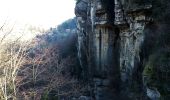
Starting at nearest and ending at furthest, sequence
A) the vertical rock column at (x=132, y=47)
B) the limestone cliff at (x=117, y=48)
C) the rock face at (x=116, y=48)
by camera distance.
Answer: the vertical rock column at (x=132, y=47) < the limestone cliff at (x=117, y=48) < the rock face at (x=116, y=48)

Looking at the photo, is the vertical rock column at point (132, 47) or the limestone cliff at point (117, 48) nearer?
the vertical rock column at point (132, 47)

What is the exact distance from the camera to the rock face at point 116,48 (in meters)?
23.6

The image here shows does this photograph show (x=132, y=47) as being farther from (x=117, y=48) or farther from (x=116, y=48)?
(x=116, y=48)

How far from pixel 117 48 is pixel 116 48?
0.16 metres

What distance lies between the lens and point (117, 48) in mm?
30141

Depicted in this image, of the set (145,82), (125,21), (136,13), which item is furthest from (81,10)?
(145,82)

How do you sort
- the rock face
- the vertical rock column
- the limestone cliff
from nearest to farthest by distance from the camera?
the vertical rock column < the limestone cliff < the rock face

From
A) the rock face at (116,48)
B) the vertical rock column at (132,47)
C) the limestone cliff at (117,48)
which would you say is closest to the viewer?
the vertical rock column at (132,47)

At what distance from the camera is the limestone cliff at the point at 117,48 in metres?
23.4

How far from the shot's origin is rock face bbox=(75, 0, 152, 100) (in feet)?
77.3

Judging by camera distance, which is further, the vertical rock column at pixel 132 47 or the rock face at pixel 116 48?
the rock face at pixel 116 48

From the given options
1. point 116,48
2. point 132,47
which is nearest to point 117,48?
point 116,48

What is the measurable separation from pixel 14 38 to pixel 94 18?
15.4 m

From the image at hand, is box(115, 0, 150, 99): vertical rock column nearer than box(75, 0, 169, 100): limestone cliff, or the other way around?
box(115, 0, 150, 99): vertical rock column
